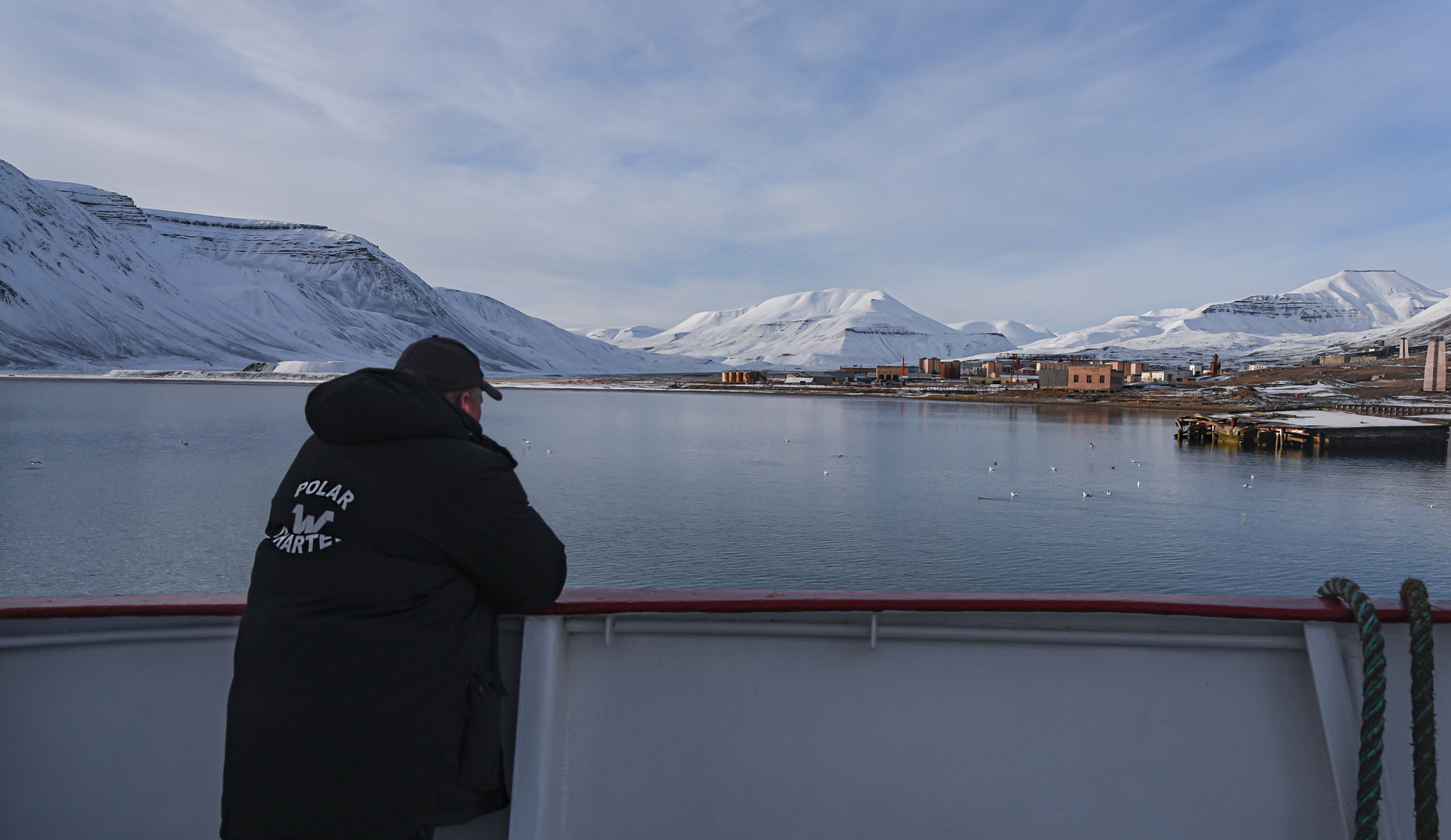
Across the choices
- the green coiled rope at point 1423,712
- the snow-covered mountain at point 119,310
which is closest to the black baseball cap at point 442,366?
the green coiled rope at point 1423,712

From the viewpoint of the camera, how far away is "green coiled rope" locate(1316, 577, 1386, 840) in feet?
7.02

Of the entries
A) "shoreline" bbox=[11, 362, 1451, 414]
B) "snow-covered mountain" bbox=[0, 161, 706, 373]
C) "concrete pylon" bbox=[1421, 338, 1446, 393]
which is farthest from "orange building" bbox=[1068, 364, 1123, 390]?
"snow-covered mountain" bbox=[0, 161, 706, 373]

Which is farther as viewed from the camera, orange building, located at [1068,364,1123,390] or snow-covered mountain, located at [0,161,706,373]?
snow-covered mountain, located at [0,161,706,373]

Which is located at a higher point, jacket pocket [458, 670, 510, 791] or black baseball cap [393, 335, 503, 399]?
black baseball cap [393, 335, 503, 399]

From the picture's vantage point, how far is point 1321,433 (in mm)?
41094

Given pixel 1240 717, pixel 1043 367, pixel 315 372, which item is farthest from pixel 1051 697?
pixel 315 372

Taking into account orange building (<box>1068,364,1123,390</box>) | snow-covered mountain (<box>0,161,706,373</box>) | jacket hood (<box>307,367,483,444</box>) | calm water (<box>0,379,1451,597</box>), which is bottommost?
calm water (<box>0,379,1451,597</box>)

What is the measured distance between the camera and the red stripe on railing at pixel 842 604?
7.51 ft

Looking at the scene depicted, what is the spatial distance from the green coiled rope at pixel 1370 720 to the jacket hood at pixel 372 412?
2438 millimetres

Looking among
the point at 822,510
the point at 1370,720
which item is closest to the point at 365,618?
the point at 1370,720

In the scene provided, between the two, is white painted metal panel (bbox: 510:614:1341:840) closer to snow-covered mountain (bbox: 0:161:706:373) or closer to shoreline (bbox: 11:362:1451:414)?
shoreline (bbox: 11:362:1451:414)

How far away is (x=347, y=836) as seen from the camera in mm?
1833

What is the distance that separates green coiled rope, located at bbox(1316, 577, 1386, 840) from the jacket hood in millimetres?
2438

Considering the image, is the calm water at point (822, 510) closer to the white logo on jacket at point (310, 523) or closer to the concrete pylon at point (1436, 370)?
the white logo on jacket at point (310, 523)
